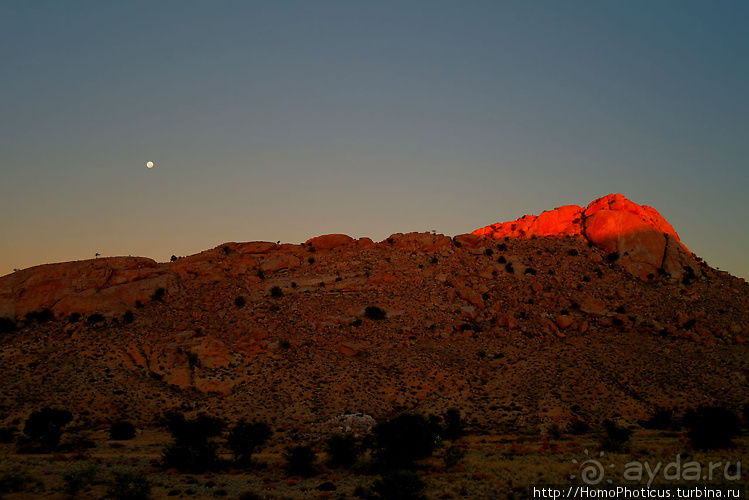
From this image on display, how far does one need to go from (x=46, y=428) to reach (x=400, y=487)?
2763 cm

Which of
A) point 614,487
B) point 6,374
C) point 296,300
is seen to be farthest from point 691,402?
point 6,374

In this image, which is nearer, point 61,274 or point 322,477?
point 322,477

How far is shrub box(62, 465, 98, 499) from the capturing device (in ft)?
74.9

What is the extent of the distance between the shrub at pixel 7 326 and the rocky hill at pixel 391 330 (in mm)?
183

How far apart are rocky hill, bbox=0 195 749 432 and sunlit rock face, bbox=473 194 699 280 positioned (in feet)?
0.92

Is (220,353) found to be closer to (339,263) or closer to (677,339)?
(339,263)

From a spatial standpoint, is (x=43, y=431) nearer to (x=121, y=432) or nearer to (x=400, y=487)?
(x=121, y=432)

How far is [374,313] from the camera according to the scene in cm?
5716

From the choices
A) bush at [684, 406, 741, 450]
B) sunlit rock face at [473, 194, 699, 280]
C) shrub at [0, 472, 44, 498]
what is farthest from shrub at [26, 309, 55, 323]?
bush at [684, 406, 741, 450]

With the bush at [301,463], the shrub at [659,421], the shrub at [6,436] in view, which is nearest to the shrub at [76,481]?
the bush at [301,463]

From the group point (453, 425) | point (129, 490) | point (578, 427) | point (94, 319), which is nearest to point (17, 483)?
point (129, 490)

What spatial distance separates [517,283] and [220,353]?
3464cm

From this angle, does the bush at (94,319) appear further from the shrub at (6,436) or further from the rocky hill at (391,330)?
the shrub at (6,436)

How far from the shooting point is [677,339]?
54.8 meters
